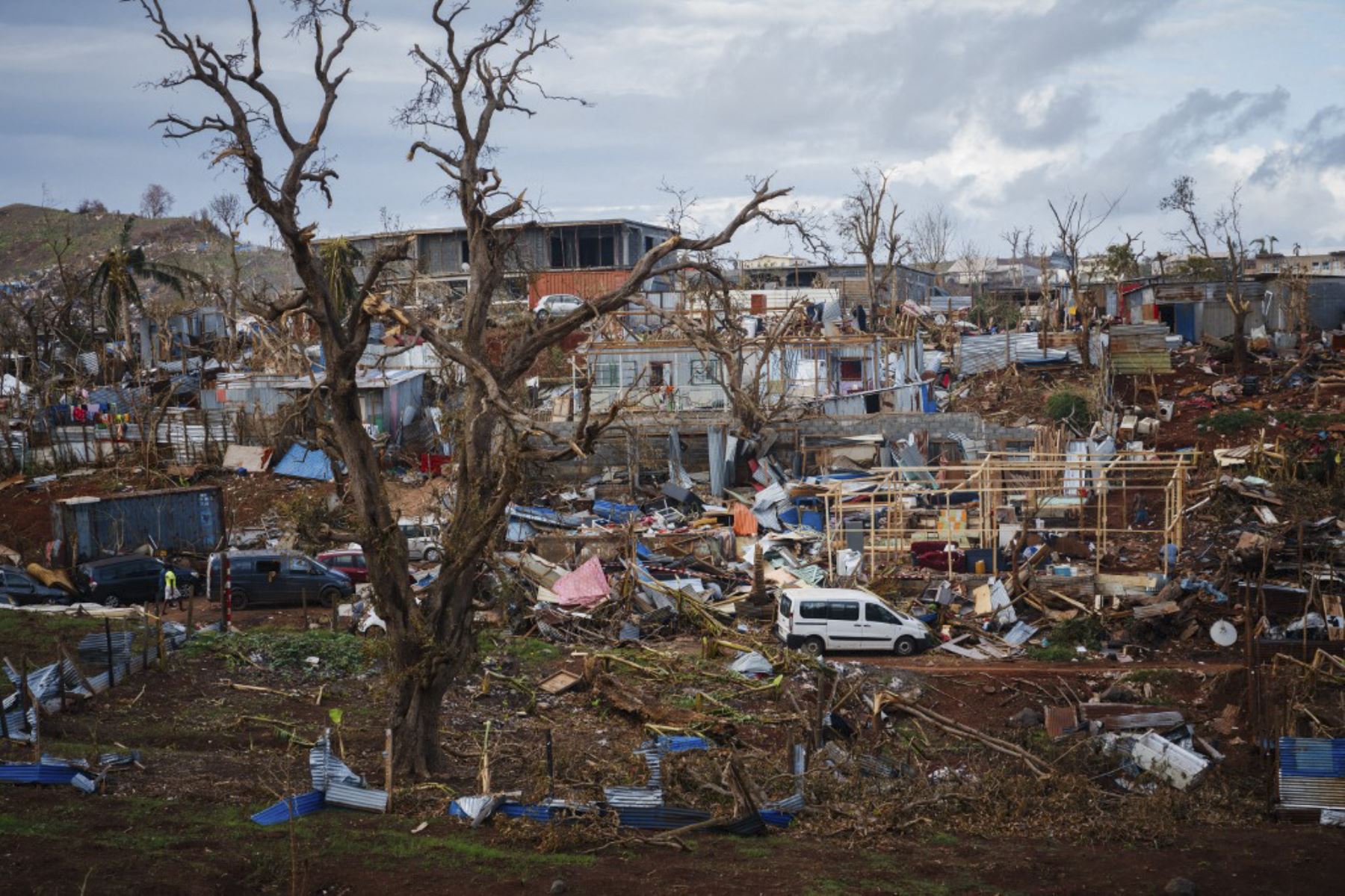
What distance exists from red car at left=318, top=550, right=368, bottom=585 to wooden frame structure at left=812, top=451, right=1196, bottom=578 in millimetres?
10067

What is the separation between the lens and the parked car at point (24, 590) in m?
23.0

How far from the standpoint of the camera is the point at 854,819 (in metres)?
12.1

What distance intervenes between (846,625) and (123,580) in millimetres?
14505

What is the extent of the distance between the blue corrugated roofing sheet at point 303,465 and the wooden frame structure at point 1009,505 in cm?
1386

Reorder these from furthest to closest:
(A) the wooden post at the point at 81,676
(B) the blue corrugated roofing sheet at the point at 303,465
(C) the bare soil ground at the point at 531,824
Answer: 1. (B) the blue corrugated roofing sheet at the point at 303,465
2. (A) the wooden post at the point at 81,676
3. (C) the bare soil ground at the point at 531,824

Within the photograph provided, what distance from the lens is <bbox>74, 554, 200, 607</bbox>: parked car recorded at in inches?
946

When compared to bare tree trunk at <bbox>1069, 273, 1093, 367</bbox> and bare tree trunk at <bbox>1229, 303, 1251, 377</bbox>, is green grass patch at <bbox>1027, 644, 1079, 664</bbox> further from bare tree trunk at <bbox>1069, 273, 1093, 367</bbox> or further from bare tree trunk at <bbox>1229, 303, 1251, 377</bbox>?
bare tree trunk at <bbox>1069, 273, 1093, 367</bbox>

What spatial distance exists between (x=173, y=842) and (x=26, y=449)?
1155 inches

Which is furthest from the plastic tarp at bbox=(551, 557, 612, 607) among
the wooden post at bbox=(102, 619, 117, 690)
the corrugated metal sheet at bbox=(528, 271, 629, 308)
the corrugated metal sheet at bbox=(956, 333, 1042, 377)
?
the corrugated metal sheet at bbox=(528, 271, 629, 308)

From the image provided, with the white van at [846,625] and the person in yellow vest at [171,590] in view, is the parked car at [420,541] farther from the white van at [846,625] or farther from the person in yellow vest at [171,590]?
the white van at [846,625]

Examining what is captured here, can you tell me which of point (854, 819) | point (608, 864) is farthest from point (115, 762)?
point (854, 819)

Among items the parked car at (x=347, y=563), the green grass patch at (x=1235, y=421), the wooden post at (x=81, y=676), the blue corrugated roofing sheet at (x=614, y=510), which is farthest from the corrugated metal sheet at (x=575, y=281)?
the wooden post at (x=81, y=676)

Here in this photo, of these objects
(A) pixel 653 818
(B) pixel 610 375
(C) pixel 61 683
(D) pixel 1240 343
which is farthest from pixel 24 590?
(D) pixel 1240 343

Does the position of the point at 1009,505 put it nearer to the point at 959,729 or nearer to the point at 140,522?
the point at 959,729
